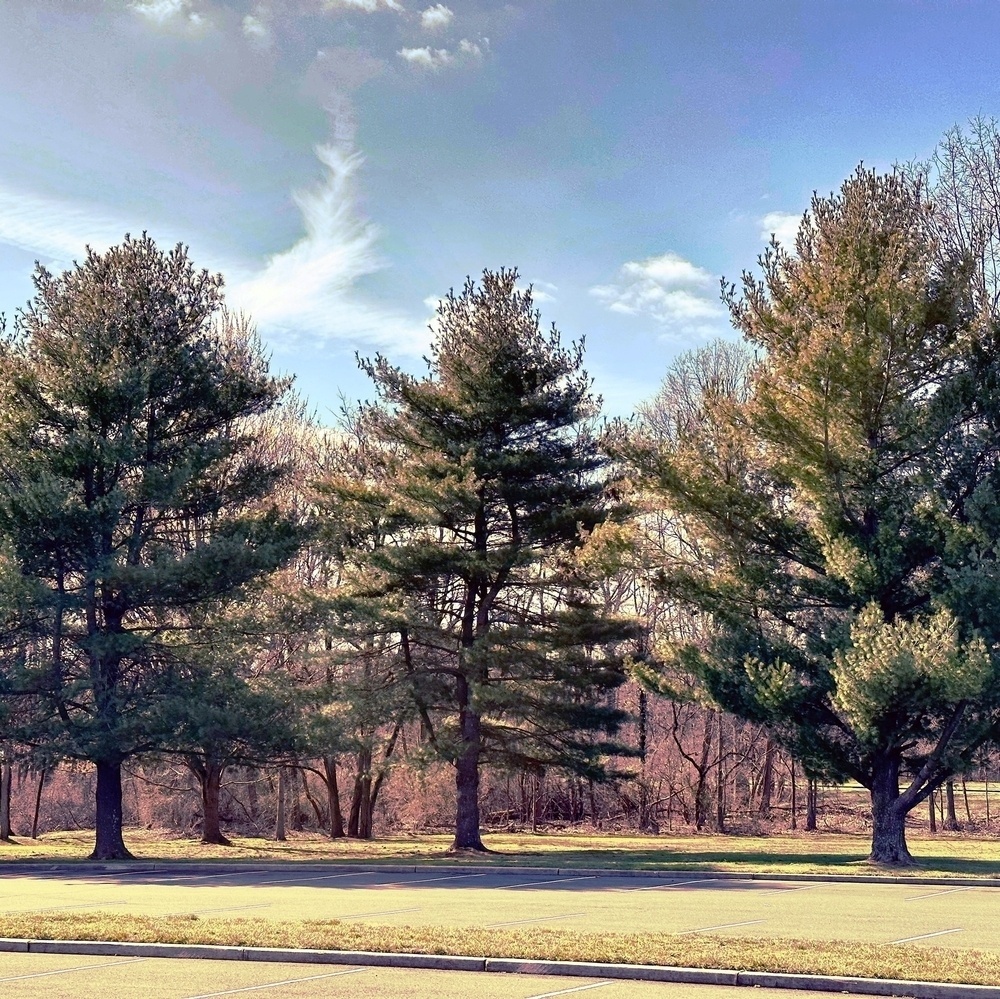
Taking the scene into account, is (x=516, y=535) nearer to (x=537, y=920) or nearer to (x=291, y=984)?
(x=537, y=920)

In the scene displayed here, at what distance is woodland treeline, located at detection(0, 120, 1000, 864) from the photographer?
24.1m

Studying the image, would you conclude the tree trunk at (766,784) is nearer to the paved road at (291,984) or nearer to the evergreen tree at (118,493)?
the evergreen tree at (118,493)

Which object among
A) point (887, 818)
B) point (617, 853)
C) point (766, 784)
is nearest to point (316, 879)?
point (617, 853)

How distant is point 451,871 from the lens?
22.4 metres

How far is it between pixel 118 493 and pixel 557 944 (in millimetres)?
19308

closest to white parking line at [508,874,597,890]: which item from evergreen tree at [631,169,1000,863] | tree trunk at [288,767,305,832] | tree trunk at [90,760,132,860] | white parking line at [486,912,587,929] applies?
white parking line at [486,912,587,929]

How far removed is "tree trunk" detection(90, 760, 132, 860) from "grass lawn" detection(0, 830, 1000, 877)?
2.01ft

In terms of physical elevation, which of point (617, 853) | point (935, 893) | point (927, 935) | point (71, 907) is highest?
point (927, 935)

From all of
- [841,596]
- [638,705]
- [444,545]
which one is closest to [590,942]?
[841,596]

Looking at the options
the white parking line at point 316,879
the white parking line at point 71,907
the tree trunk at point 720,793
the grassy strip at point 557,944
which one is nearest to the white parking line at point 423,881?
the white parking line at point 316,879

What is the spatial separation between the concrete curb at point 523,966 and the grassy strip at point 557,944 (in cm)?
15

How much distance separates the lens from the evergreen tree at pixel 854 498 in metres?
23.5

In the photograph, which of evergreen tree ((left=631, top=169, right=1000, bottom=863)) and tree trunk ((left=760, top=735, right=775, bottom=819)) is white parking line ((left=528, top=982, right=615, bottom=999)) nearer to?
evergreen tree ((left=631, top=169, right=1000, bottom=863))

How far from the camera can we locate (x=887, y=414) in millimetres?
24562
